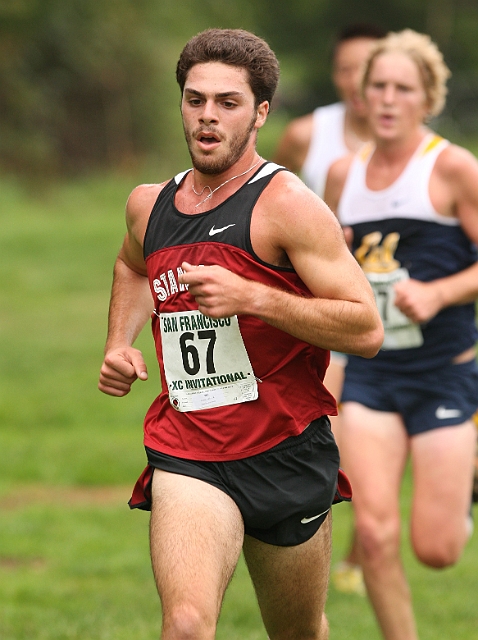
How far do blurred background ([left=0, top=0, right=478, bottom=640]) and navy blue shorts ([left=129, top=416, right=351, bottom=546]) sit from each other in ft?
Answer: 6.06

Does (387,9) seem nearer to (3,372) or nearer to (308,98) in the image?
(308,98)

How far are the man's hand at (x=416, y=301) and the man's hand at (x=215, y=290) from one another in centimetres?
171

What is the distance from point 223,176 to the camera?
388 cm

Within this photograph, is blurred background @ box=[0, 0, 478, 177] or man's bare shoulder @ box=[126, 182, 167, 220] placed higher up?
blurred background @ box=[0, 0, 478, 177]

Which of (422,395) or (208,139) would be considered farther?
(422,395)

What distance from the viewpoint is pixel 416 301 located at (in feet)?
16.3

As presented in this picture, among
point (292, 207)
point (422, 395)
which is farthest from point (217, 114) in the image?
point (422, 395)

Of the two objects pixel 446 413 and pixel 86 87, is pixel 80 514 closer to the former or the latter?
pixel 446 413

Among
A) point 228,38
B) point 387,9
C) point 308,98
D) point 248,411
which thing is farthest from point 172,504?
point 387,9

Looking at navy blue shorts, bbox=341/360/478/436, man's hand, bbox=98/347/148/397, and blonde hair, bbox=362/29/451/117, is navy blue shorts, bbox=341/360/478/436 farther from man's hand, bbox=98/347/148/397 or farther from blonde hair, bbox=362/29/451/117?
man's hand, bbox=98/347/148/397

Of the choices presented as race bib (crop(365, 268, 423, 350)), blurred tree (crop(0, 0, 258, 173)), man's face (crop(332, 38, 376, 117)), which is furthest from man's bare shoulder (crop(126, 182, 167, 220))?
blurred tree (crop(0, 0, 258, 173))

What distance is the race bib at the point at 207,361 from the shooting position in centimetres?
373

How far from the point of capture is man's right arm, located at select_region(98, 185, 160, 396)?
3.96 metres

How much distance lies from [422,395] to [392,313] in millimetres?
406
